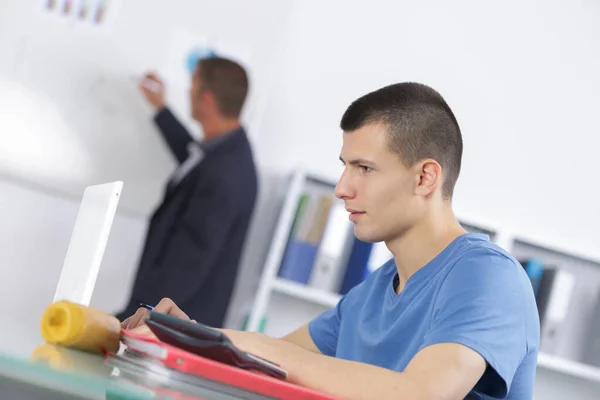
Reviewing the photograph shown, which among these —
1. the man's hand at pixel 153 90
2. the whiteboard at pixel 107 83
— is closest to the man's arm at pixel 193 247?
the whiteboard at pixel 107 83

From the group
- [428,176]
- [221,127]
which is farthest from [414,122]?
[221,127]

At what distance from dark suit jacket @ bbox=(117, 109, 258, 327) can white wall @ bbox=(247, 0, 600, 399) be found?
29 centimetres

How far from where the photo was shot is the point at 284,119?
3.34 meters

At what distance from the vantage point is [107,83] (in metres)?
3.27

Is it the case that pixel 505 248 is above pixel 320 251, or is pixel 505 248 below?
above

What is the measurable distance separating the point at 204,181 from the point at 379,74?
Answer: 0.87 meters

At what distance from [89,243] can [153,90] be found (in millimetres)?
2182

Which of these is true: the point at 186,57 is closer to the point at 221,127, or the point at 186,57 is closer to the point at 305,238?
the point at 221,127

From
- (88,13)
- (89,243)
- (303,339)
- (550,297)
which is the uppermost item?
(88,13)

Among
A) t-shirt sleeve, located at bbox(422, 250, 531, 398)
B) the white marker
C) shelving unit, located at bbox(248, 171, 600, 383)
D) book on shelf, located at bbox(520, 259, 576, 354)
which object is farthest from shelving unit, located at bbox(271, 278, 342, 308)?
t-shirt sleeve, located at bbox(422, 250, 531, 398)

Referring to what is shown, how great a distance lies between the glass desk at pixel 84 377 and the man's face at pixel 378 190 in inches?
25.4

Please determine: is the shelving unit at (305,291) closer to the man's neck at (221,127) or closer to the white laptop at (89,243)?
the man's neck at (221,127)

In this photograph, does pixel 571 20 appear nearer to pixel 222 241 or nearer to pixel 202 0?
pixel 202 0

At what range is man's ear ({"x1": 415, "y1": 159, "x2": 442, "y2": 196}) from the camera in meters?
1.59
